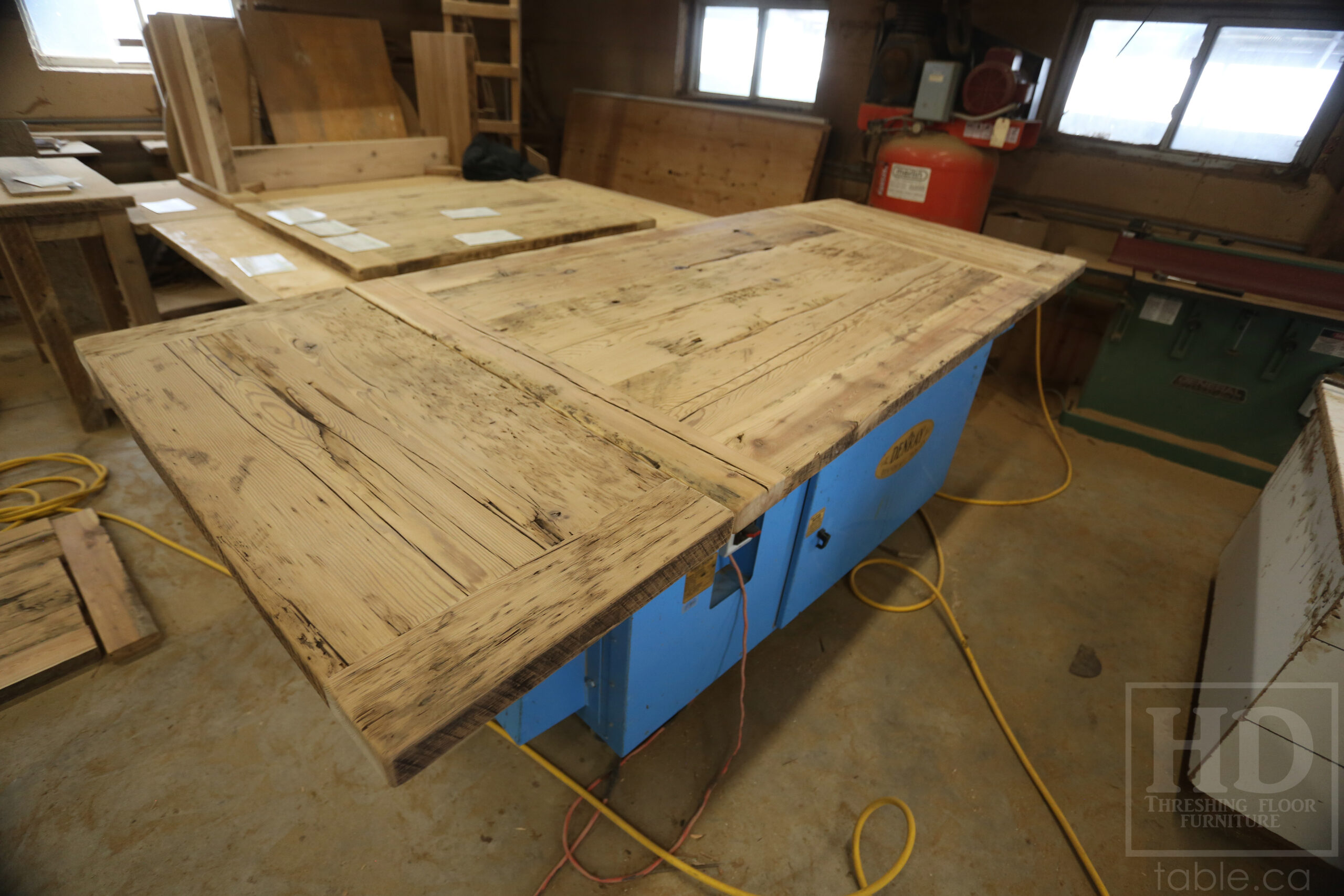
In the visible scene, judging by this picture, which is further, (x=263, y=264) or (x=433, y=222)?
(x=433, y=222)

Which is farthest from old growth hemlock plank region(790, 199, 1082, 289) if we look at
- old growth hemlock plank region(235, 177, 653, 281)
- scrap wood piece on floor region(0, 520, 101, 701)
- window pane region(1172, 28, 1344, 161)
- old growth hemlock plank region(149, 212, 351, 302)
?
scrap wood piece on floor region(0, 520, 101, 701)

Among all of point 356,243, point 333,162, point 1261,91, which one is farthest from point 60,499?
point 1261,91

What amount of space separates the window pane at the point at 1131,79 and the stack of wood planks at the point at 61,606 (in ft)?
14.3

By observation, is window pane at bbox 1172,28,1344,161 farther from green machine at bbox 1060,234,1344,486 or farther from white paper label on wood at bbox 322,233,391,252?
white paper label on wood at bbox 322,233,391,252

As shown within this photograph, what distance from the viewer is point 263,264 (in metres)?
1.74

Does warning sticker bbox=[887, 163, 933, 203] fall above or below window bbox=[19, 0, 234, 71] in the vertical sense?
below

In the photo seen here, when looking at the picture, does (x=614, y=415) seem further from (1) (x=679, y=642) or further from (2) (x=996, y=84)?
(2) (x=996, y=84)

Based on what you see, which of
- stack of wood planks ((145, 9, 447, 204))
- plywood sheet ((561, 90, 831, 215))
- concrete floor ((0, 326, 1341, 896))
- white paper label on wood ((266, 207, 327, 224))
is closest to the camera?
concrete floor ((0, 326, 1341, 896))

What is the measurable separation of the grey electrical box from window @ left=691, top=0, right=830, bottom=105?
3.86ft

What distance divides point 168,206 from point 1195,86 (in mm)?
4329

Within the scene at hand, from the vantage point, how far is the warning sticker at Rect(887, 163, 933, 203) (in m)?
2.85

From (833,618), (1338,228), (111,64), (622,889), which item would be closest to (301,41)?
(111,64)

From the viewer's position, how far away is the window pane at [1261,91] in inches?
105

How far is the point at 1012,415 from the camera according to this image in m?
3.34
